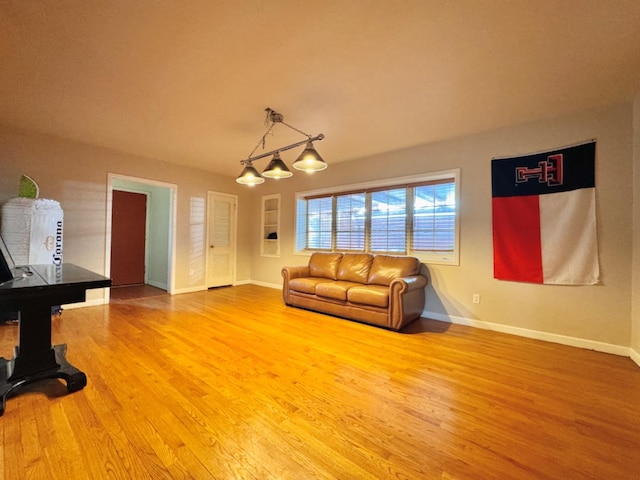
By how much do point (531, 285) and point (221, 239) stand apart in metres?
5.53

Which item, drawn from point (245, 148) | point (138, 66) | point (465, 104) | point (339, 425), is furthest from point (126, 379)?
point (465, 104)

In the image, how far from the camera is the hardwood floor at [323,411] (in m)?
1.28

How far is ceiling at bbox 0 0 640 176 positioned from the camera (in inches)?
67.1

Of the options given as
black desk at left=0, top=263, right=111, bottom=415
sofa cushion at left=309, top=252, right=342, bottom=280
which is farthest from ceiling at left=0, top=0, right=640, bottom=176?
sofa cushion at left=309, top=252, right=342, bottom=280

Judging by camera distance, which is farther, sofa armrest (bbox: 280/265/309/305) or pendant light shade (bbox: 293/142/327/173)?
sofa armrest (bbox: 280/265/309/305)

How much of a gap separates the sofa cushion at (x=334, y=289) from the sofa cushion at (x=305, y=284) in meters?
0.12

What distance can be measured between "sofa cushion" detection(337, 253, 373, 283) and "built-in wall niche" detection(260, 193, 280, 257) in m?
2.05

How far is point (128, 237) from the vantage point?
600 centimetres

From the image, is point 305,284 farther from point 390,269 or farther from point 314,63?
point 314,63

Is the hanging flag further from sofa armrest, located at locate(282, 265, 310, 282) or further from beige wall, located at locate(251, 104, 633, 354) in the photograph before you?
sofa armrest, located at locate(282, 265, 310, 282)

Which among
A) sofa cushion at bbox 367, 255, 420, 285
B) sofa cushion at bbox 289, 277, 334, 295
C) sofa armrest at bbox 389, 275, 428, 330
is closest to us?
sofa armrest at bbox 389, 275, 428, 330

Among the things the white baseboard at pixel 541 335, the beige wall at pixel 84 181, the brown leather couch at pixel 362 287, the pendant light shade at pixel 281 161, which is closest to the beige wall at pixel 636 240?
the white baseboard at pixel 541 335

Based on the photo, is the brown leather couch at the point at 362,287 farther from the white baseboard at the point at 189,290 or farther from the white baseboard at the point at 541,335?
the white baseboard at the point at 189,290

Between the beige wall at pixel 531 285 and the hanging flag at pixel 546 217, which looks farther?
the hanging flag at pixel 546 217
